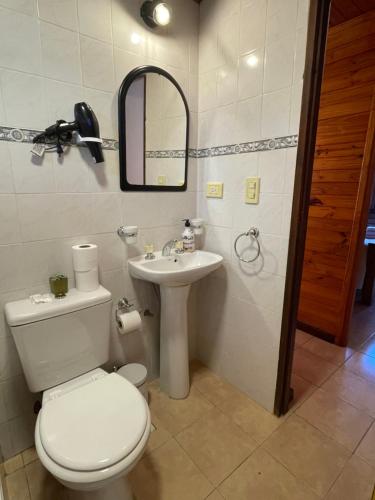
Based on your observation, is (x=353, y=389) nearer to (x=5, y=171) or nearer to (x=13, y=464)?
(x=13, y=464)

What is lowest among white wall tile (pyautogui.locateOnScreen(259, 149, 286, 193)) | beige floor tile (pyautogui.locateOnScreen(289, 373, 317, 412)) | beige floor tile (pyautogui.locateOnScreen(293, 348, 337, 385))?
beige floor tile (pyautogui.locateOnScreen(289, 373, 317, 412))

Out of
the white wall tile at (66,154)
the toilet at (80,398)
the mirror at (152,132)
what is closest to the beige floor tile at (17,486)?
the white wall tile at (66,154)

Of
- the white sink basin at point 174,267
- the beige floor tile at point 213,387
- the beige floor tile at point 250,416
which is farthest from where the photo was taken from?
the beige floor tile at point 213,387

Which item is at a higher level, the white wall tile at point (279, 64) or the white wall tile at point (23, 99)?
the white wall tile at point (279, 64)

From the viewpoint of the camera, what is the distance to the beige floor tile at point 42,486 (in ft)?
3.70

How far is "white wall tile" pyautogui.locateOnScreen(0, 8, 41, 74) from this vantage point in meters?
1.02

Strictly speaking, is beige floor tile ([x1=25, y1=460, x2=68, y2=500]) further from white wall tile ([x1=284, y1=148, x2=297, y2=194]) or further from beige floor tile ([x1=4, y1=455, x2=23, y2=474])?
white wall tile ([x1=284, y1=148, x2=297, y2=194])

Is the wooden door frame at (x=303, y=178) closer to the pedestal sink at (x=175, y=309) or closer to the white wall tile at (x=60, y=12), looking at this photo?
the pedestal sink at (x=175, y=309)

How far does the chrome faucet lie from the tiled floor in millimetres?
895

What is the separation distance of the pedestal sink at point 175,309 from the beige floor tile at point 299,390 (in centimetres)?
65

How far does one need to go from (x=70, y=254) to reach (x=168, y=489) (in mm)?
1139

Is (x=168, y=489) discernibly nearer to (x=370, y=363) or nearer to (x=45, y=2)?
(x=370, y=363)

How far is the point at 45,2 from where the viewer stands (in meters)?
1.08

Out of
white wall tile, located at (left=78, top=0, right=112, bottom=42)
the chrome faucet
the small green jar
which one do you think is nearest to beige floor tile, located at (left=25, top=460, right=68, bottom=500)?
the small green jar
